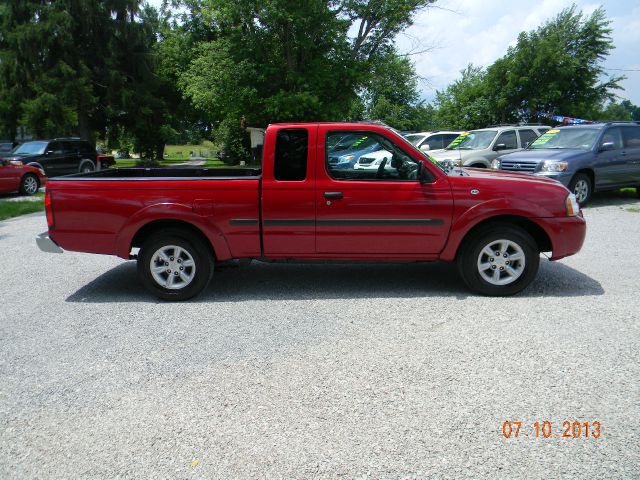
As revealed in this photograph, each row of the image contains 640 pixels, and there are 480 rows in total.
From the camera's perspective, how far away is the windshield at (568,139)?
11352 mm

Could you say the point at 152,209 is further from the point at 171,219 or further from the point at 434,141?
the point at 434,141

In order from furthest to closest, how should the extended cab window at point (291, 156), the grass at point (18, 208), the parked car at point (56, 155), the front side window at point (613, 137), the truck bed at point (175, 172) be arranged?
the parked car at point (56, 155) < the grass at point (18, 208) < the front side window at point (613, 137) < the truck bed at point (175, 172) < the extended cab window at point (291, 156)

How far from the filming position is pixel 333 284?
224 inches

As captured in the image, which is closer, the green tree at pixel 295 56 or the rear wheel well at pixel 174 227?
the rear wheel well at pixel 174 227

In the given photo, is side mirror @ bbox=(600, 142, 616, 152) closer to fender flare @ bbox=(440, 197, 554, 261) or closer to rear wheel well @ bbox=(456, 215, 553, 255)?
rear wheel well @ bbox=(456, 215, 553, 255)

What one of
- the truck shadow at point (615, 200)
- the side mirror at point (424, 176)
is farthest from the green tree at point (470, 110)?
the side mirror at point (424, 176)

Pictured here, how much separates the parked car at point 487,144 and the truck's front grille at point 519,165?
165 centimetres

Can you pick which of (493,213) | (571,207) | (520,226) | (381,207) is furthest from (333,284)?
(571,207)

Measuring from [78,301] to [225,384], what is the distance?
2685mm

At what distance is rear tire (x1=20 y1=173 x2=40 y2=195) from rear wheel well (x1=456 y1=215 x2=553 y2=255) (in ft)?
48.2

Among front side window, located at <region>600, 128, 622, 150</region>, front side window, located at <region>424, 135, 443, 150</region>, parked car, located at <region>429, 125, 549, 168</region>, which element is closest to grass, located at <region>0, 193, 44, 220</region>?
parked car, located at <region>429, 125, 549, 168</region>

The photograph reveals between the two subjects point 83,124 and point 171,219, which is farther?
point 83,124

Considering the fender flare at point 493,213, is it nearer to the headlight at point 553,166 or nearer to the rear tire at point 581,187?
the headlight at point 553,166
